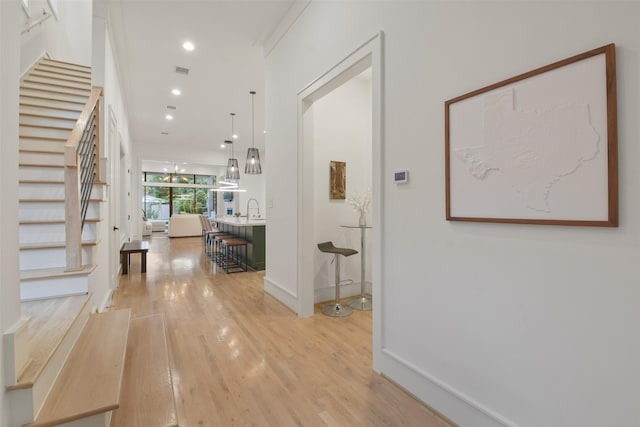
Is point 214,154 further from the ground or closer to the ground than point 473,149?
further from the ground

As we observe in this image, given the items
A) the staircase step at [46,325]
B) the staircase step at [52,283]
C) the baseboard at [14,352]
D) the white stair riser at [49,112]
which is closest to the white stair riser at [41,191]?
Result: the staircase step at [52,283]

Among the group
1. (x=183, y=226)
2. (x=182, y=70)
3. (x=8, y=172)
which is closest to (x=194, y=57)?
(x=182, y=70)

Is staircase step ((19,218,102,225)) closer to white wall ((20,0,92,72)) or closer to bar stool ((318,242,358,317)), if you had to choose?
bar stool ((318,242,358,317))

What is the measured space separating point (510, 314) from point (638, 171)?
772 millimetres

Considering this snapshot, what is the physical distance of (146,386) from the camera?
1.73 metres

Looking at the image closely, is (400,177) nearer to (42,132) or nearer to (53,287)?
(53,287)

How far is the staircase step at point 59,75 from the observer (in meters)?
4.64

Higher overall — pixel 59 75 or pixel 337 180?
pixel 59 75

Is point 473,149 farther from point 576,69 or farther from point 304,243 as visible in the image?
point 304,243

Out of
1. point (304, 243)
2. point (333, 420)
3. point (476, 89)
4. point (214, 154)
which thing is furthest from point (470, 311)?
point (214, 154)

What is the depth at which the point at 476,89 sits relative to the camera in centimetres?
156

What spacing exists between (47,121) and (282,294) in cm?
400

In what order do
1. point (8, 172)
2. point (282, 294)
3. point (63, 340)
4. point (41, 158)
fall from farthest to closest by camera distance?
1. point (282, 294)
2. point (41, 158)
3. point (63, 340)
4. point (8, 172)

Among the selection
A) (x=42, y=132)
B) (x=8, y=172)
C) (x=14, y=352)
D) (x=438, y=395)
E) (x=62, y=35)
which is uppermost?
(x=62, y=35)
